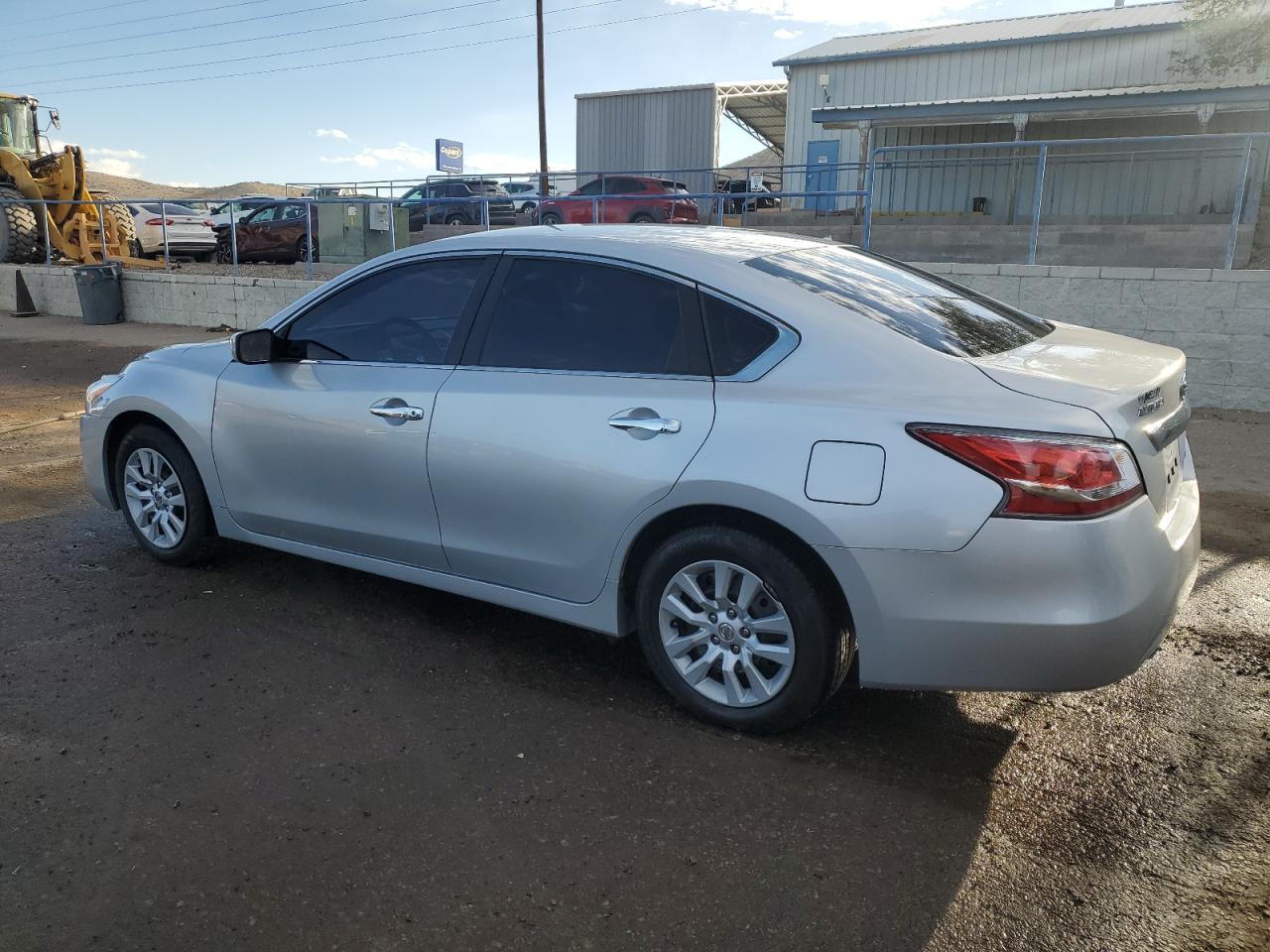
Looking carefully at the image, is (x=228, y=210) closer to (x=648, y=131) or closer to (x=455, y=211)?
(x=455, y=211)

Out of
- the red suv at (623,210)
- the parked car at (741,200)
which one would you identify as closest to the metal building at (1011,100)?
the parked car at (741,200)

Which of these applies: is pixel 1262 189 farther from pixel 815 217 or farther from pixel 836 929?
pixel 836 929

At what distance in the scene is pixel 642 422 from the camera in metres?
3.31

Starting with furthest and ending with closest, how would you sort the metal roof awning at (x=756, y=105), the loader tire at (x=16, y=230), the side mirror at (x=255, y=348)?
the metal roof awning at (x=756, y=105)
the loader tire at (x=16, y=230)
the side mirror at (x=255, y=348)

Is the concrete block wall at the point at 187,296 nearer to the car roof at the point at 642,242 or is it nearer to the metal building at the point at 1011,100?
the metal building at the point at 1011,100

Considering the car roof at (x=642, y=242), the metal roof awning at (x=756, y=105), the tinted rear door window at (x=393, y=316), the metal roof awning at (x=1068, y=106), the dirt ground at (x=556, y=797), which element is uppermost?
the metal roof awning at (x=756, y=105)

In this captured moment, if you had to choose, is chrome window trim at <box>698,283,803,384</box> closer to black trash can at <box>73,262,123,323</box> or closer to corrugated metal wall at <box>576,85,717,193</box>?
black trash can at <box>73,262,123,323</box>

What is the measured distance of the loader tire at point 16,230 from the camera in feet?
66.0

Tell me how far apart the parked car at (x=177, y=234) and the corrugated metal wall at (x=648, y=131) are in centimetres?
1597

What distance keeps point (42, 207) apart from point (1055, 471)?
22.0 meters

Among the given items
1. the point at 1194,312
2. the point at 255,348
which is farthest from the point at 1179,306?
the point at 255,348

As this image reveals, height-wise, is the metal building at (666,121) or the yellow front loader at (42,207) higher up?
the metal building at (666,121)

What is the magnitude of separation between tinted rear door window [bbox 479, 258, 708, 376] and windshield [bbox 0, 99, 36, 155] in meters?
21.8

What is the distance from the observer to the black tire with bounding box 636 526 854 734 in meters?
3.07
